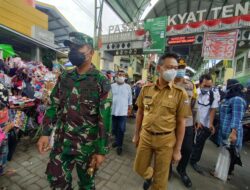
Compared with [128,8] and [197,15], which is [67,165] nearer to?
[197,15]

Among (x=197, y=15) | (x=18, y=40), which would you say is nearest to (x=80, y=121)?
(x=18, y=40)

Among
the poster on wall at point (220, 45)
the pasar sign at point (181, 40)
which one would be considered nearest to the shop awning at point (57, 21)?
the pasar sign at point (181, 40)

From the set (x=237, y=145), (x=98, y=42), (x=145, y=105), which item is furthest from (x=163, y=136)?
(x=98, y=42)

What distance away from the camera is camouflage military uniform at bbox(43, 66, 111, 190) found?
57.2 inches

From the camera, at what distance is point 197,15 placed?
11.5 m

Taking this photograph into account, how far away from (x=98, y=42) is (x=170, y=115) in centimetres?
932

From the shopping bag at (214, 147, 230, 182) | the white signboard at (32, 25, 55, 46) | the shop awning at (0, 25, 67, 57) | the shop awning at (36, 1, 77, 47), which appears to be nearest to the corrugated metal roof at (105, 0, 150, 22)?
the shop awning at (36, 1, 77, 47)

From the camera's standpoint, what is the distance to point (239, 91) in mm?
2527

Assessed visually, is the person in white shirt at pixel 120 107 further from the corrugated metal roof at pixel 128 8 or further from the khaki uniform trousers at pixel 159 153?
the corrugated metal roof at pixel 128 8

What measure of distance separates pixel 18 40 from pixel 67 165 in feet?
19.0

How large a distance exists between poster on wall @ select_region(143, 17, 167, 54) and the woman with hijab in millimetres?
8615

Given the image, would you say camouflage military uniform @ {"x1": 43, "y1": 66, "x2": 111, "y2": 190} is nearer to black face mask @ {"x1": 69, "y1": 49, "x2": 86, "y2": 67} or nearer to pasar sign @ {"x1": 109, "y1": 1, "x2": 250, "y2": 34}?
black face mask @ {"x1": 69, "y1": 49, "x2": 86, "y2": 67}

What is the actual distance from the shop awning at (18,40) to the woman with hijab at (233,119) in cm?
562

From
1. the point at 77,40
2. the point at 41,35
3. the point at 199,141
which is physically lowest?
the point at 199,141
